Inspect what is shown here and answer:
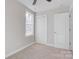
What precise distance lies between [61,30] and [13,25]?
2.95m

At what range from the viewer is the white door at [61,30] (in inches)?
233

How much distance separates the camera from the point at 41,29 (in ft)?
24.2

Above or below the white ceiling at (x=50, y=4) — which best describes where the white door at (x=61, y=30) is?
below

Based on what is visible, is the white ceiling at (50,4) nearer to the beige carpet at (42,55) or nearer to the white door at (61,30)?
the white door at (61,30)

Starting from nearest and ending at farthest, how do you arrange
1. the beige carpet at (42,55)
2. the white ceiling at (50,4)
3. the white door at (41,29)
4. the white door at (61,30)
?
the beige carpet at (42,55)
the white ceiling at (50,4)
the white door at (61,30)
the white door at (41,29)

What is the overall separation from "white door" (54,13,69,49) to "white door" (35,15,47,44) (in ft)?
3.25

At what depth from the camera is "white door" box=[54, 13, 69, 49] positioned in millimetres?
5914

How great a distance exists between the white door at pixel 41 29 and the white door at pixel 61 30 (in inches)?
39.0

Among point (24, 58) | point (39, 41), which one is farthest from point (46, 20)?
point (24, 58)

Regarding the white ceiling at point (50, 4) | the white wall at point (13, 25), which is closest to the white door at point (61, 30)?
the white ceiling at point (50, 4)

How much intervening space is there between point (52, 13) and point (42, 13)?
2.68ft

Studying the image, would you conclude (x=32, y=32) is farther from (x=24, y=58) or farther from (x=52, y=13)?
(x=24, y=58)

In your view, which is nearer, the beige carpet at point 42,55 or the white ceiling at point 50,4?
the beige carpet at point 42,55

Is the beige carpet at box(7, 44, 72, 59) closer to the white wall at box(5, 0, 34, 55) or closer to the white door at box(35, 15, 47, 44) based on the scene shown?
the white wall at box(5, 0, 34, 55)
